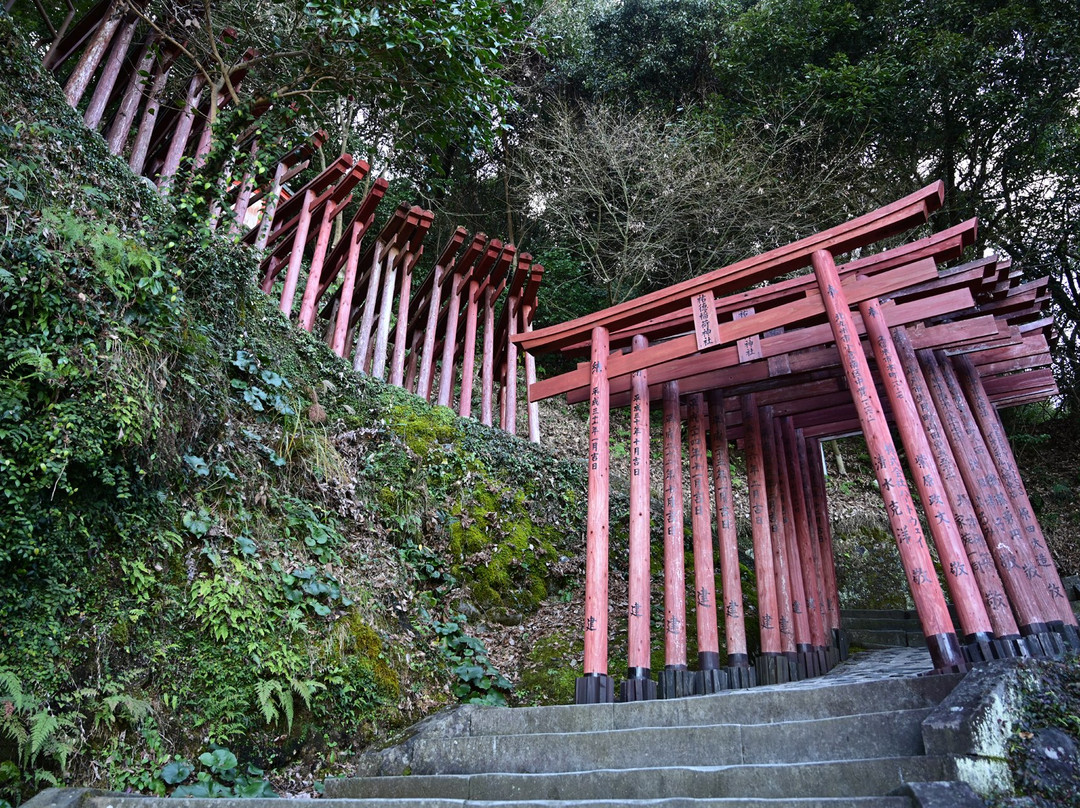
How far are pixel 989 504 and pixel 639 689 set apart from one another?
11.3ft

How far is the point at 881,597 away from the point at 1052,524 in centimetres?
434

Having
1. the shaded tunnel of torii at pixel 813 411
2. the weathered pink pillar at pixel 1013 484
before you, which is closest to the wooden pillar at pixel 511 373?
the shaded tunnel of torii at pixel 813 411

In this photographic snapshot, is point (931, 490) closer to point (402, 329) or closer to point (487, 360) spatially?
point (487, 360)

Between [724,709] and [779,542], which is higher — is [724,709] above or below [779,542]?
below

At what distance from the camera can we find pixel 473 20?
29.2 feet

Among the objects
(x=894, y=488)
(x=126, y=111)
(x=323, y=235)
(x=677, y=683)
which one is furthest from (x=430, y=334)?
(x=894, y=488)

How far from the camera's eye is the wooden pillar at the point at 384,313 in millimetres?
9164

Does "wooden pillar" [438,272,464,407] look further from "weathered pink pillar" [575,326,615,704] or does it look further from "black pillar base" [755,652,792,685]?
"black pillar base" [755,652,792,685]

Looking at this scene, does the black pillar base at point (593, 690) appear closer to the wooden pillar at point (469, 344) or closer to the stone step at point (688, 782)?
the stone step at point (688, 782)

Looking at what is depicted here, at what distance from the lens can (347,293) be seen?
9.10 m

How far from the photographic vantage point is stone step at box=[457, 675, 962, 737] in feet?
13.1

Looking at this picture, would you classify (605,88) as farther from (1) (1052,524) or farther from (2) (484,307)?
(1) (1052,524)

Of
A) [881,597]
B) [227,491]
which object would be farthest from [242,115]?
[881,597]

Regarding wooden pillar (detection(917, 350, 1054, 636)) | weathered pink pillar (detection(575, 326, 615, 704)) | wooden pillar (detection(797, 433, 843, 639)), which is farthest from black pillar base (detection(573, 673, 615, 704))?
wooden pillar (detection(797, 433, 843, 639))
